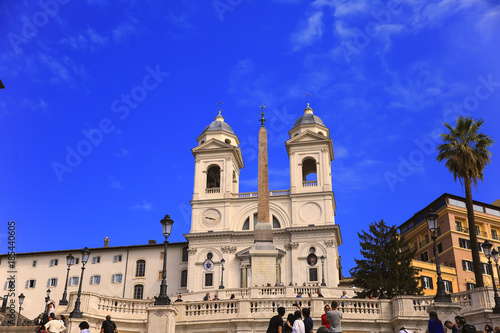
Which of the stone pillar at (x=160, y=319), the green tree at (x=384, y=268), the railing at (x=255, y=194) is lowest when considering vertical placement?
the stone pillar at (x=160, y=319)

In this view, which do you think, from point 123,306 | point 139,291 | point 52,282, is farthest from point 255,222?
point 123,306

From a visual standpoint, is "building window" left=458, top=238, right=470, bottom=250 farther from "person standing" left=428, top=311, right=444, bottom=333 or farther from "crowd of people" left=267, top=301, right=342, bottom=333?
"crowd of people" left=267, top=301, right=342, bottom=333

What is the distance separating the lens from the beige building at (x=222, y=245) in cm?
6562

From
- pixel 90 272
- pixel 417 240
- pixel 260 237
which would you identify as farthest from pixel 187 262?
pixel 417 240

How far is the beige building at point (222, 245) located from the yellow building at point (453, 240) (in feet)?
39.8

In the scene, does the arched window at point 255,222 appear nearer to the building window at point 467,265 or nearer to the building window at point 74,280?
the building window at point 74,280

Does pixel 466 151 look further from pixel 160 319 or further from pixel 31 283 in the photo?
pixel 31 283

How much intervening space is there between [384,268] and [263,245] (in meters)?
13.1

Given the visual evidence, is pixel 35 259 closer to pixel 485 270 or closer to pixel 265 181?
pixel 265 181

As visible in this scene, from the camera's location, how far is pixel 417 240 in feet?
252

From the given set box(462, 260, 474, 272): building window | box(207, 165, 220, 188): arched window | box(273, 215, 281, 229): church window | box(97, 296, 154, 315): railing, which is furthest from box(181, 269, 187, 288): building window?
box(97, 296, 154, 315): railing

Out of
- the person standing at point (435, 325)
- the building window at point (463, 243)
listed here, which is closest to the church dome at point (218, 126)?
the building window at point (463, 243)

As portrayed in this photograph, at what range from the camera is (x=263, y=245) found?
5584 centimetres

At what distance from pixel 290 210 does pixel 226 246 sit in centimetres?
891
